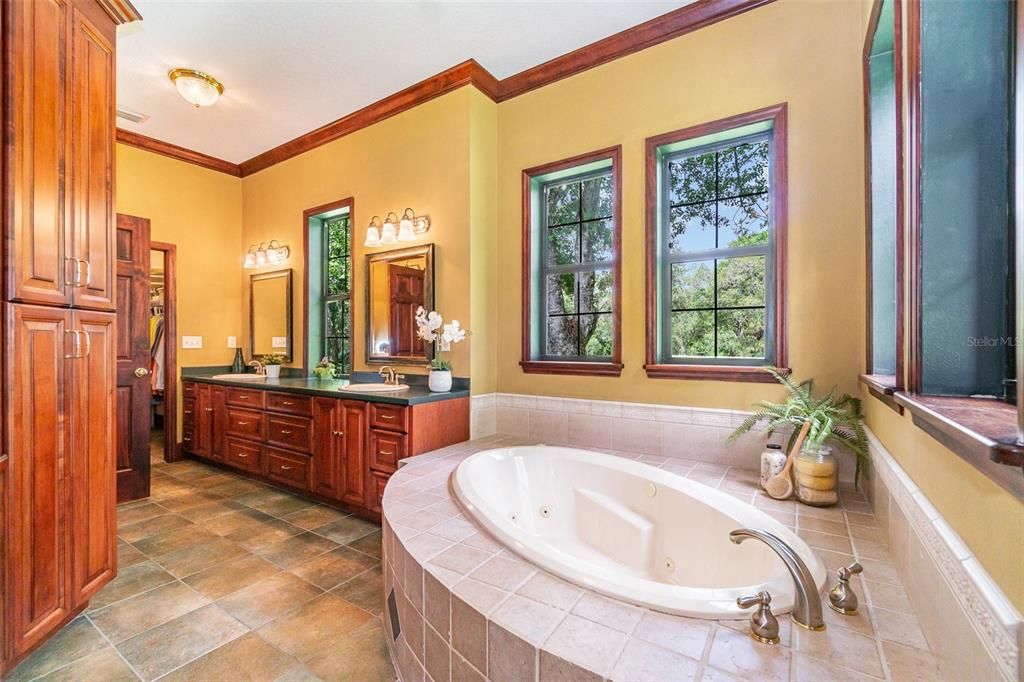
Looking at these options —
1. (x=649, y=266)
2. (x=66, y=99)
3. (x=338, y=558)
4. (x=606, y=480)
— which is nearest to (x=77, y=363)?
(x=66, y=99)

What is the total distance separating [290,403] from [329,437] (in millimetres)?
497

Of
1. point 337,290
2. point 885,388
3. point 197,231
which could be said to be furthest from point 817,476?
point 197,231

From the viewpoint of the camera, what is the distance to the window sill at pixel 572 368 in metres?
2.70

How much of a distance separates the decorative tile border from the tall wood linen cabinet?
2.43 m

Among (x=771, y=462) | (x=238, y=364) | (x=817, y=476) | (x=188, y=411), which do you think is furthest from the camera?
(x=238, y=364)

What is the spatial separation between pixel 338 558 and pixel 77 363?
4.74 feet

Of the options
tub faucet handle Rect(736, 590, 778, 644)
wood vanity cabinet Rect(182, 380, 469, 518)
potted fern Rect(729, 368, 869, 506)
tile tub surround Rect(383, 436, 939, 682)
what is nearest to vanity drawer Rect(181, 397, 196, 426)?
wood vanity cabinet Rect(182, 380, 469, 518)

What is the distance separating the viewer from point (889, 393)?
4.37 feet

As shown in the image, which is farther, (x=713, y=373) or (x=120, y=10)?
(x=713, y=373)

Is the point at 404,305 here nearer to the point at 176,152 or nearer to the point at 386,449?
the point at 386,449

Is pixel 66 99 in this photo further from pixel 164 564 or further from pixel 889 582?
pixel 889 582

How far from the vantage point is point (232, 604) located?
6.40 feet

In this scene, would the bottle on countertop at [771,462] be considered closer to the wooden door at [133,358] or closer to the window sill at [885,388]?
the window sill at [885,388]

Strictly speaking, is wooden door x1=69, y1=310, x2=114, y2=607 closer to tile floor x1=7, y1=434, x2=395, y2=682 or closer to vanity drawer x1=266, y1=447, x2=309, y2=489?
tile floor x1=7, y1=434, x2=395, y2=682
